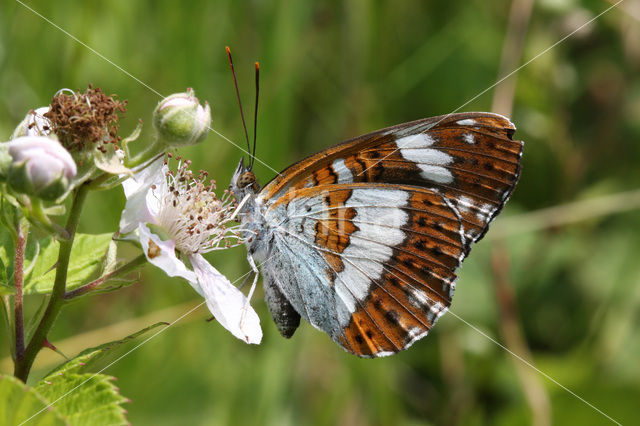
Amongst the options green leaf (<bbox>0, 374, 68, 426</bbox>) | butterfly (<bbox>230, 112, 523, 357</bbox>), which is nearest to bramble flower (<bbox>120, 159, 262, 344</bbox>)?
butterfly (<bbox>230, 112, 523, 357</bbox>)

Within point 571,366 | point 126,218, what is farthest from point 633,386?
point 126,218

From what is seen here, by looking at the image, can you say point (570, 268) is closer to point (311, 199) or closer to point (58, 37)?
point (311, 199)

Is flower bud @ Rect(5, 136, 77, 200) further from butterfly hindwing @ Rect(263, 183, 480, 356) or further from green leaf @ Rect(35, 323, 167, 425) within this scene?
butterfly hindwing @ Rect(263, 183, 480, 356)

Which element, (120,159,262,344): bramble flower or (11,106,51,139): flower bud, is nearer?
(11,106,51,139): flower bud

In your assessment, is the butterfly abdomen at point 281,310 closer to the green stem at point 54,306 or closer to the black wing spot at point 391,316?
the black wing spot at point 391,316

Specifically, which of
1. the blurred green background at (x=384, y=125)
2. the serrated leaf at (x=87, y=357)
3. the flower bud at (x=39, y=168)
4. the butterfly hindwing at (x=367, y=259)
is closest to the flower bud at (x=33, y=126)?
the flower bud at (x=39, y=168)
